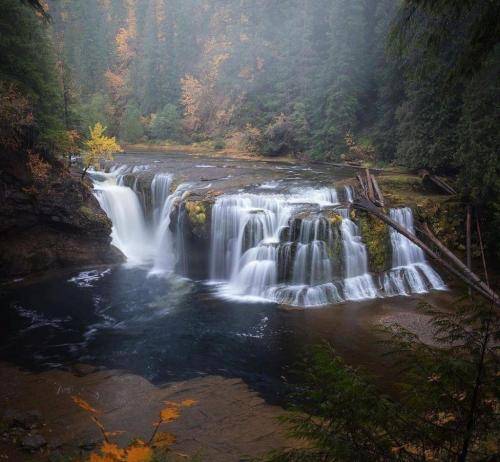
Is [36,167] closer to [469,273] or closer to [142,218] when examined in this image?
[142,218]

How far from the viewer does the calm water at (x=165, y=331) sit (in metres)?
9.88

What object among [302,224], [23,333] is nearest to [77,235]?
[23,333]

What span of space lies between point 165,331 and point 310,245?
20.5 feet

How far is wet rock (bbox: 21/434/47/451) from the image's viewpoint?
6426 mm

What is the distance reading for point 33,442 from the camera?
21.4 feet

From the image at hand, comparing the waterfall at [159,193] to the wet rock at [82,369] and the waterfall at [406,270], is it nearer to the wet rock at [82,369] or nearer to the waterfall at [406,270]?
the waterfall at [406,270]

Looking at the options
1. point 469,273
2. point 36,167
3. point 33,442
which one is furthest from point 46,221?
point 469,273

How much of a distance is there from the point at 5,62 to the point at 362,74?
968 inches

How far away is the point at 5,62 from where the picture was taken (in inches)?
599

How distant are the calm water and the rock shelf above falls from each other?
128cm

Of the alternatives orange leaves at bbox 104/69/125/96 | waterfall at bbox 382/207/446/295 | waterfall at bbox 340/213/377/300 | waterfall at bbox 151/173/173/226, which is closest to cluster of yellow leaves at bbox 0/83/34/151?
waterfall at bbox 151/173/173/226

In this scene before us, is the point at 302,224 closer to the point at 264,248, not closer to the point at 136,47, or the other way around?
the point at 264,248

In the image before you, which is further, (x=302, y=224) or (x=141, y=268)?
(x=141, y=268)

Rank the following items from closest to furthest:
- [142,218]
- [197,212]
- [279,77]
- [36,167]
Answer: [36,167]
[197,212]
[142,218]
[279,77]
